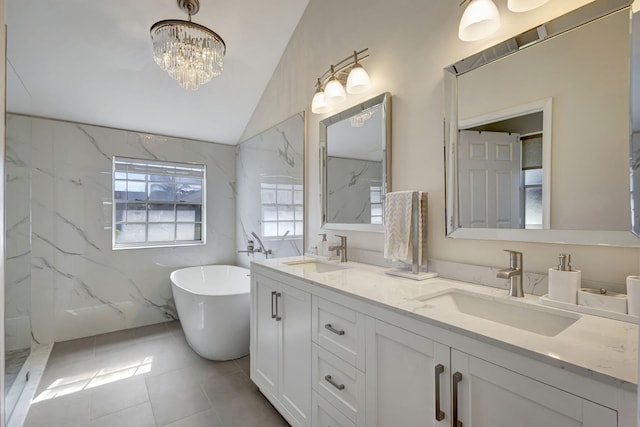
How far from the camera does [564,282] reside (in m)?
1.03

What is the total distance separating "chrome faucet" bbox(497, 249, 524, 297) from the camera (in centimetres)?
114

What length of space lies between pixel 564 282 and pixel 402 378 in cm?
A: 65

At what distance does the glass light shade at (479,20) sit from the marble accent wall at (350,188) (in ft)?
2.56

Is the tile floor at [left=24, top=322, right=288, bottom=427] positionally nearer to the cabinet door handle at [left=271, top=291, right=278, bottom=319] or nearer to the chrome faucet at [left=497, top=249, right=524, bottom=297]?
the cabinet door handle at [left=271, top=291, right=278, bottom=319]

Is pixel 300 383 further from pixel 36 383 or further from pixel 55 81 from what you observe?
pixel 55 81

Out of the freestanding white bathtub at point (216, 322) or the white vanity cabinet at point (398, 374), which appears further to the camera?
the freestanding white bathtub at point (216, 322)

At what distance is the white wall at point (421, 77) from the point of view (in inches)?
45.1

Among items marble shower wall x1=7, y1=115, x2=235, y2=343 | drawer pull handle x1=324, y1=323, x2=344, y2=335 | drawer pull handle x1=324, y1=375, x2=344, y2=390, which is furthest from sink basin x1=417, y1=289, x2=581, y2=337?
marble shower wall x1=7, y1=115, x2=235, y2=343

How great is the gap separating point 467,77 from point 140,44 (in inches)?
96.0

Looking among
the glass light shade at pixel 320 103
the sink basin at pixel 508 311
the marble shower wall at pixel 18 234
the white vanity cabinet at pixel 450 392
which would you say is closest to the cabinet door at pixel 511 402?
the white vanity cabinet at pixel 450 392

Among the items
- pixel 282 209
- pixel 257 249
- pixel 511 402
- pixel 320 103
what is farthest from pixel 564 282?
pixel 257 249

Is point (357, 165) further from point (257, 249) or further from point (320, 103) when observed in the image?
point (257, 249)

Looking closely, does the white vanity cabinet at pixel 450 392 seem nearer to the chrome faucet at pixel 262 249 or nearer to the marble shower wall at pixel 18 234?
the chrome faucet at pixel 262 249

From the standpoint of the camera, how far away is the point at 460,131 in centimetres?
143
